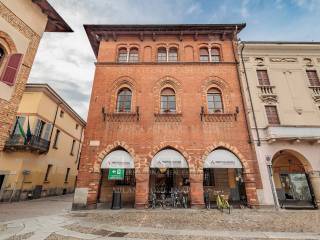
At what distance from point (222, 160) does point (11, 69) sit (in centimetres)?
1187

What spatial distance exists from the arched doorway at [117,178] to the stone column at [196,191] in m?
3.96

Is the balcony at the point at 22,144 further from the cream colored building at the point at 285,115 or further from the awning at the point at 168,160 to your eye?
the cream colored building at the point at 285,115

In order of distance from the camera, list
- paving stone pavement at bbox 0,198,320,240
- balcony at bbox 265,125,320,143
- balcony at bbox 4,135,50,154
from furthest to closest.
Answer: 1. balcony at bbox 4,135,50,154
2. balcony at bbox 265,125,320,143
3. paving stone pavement at bbox 0,198,320,240

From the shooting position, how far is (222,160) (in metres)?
11.3

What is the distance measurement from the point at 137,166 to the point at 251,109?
8.96m

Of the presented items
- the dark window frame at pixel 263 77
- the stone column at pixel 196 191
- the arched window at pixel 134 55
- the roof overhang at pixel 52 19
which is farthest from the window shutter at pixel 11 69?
the dark window frame at pixel 263 77

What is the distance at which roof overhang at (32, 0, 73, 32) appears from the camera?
8.73 m

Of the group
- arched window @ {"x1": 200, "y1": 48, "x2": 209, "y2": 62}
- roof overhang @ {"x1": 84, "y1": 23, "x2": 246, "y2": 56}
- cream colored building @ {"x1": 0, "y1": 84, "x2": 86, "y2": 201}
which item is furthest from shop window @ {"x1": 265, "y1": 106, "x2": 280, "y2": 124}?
cream colored building @ {"x1": 0, "y1": 84, "x2": 86, "y2": 201}

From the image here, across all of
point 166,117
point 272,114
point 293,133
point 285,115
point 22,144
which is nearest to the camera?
point 293,133

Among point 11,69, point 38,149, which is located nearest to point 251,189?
point 11,69

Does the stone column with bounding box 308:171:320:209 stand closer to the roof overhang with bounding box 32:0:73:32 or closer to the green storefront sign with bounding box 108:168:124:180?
the green storefront sign with bounding box 108:168:124:180

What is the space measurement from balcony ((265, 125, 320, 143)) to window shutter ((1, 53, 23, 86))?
14204mm

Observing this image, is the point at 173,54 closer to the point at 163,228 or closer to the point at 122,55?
the point at 122,55

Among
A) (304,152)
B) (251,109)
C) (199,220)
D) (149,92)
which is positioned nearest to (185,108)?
(149,92)
